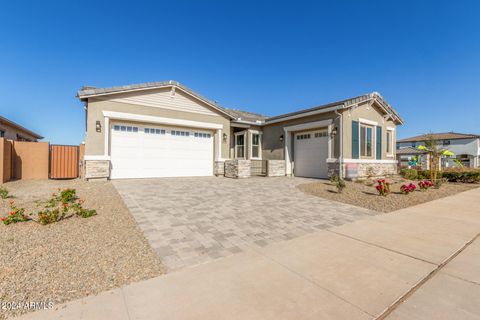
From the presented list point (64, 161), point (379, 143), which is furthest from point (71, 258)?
point (379, 143)

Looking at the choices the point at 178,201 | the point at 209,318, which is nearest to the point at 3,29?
the point at 178,201

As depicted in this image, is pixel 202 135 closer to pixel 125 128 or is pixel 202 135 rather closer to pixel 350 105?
pixel 125 128

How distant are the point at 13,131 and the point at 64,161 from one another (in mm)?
12304

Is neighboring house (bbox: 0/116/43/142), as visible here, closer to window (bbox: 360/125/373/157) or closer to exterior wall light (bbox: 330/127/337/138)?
exterior wall light (bbox: 330/127/337/138)

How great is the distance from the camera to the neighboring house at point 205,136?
10.2 meters

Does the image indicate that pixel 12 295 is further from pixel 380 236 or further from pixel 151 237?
pixel 380 236

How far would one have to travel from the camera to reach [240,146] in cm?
1583

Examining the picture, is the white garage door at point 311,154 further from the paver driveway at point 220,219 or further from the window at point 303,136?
the paver driveway at point 220,219

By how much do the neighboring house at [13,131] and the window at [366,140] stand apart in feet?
76.3

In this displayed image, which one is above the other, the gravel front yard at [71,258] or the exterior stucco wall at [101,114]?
the exterior stucco wall at [101,114]

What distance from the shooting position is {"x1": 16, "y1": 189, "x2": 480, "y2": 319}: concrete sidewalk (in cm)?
191

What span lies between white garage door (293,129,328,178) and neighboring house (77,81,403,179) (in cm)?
6

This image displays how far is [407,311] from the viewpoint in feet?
6.40

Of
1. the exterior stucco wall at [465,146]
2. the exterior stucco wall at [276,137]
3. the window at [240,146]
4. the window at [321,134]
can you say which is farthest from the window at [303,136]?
the exterior stucco wall at [465,146]
